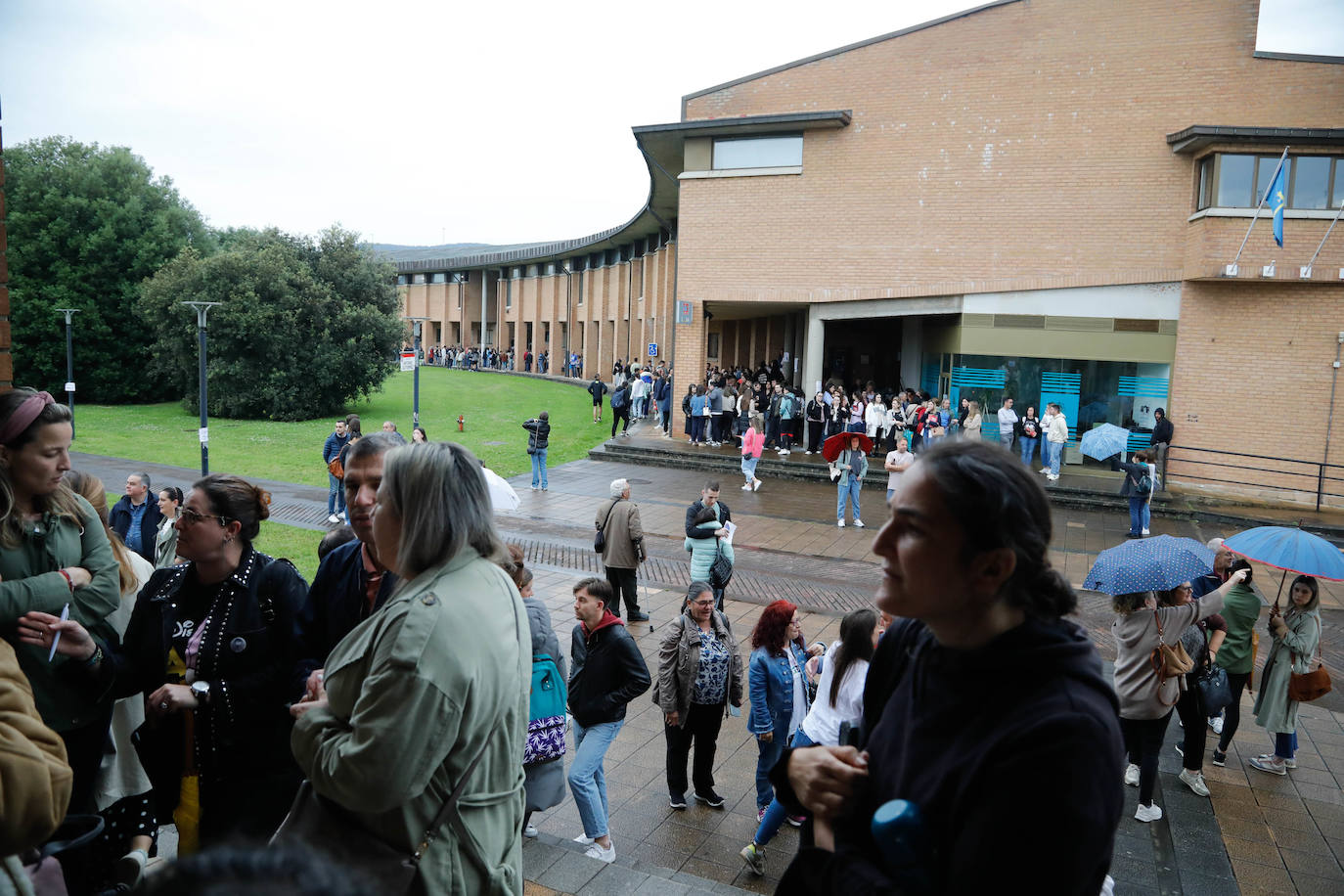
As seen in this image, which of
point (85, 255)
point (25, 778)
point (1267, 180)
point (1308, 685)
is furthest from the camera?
point (85, 255)

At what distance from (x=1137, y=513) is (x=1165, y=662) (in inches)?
473

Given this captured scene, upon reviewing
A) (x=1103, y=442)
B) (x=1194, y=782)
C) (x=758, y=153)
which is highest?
(x=758, y=153)

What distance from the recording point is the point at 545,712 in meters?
4.48

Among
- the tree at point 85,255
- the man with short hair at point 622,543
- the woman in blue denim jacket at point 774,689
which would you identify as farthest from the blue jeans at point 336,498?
the tree at point 85,255

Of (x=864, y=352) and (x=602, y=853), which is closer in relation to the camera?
(x=602, y=853)

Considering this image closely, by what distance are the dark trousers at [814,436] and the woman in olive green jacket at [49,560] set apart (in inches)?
838

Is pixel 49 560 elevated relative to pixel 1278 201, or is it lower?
lower

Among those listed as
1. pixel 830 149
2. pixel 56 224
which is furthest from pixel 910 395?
pixel 56 224

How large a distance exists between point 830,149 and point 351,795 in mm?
24000

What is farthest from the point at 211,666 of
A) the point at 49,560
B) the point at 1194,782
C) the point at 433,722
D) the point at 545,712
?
the point at 1194,782

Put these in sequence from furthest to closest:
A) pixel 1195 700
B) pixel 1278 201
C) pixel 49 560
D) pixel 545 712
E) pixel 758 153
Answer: pixel 758 153 → pixel 1278 201 → pixel 1195 700 → pixel 545 712 → pixel 49 560

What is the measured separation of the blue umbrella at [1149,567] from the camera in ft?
18.8

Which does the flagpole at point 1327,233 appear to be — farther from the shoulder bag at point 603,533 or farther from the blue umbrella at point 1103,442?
the shoulder bag at point 603,533

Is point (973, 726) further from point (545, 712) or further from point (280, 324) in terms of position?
point (280, 324)
